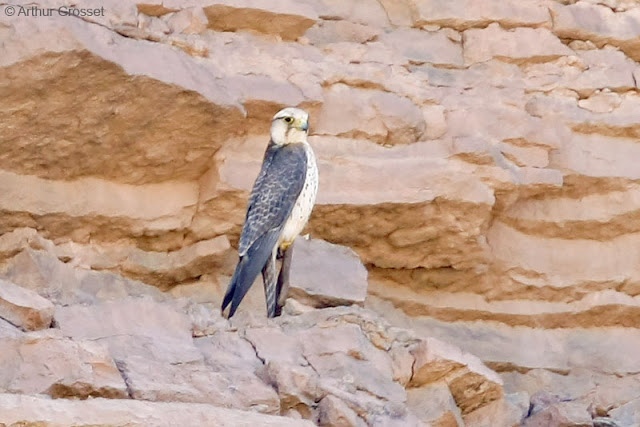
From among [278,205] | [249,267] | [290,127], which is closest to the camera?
[249,267]

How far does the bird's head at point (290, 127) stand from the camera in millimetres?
8938

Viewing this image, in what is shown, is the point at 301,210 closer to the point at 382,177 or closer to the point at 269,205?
the point at 269,205

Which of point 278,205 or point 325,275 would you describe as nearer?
point 278,205

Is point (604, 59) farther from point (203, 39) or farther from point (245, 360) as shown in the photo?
point (245, 360)

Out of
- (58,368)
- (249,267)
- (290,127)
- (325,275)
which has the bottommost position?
(325,275)

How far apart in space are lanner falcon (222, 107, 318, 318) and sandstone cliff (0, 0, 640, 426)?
0.82 ft

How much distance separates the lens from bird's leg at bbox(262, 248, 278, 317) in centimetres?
838

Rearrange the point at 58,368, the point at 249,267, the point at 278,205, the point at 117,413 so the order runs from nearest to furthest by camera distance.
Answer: the point at 117,413 < the point at 58,368 < the point at 249,267 < the point at 278,205

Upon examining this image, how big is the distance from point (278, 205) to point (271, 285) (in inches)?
19.9

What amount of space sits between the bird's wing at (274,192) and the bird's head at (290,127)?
82mm

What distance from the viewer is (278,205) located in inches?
342

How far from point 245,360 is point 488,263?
3.29 metres

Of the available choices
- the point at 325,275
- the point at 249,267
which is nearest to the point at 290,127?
the point at 325,275

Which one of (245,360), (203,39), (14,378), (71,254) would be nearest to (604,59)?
(203,39)
